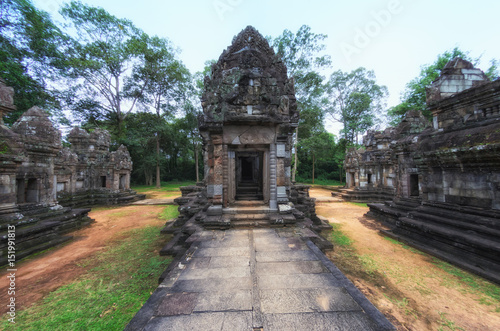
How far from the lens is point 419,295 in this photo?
9.53 feet

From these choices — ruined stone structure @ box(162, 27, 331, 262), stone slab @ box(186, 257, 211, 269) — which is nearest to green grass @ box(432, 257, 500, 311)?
ruined stone structure @ box(162, 27, 331, 262)

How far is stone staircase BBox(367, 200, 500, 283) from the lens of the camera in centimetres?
347

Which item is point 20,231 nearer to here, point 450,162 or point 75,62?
point 450,162

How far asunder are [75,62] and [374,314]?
2419 centimetres

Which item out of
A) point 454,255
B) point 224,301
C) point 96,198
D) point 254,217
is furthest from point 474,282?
point 96,198

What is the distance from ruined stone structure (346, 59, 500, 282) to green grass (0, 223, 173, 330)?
6.28 meters

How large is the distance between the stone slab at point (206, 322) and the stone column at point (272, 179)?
310 cm

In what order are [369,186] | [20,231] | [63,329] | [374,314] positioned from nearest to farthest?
[374,314] → [63,329] → [20,231] → [369,186]

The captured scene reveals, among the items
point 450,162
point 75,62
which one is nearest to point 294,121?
point 450,162

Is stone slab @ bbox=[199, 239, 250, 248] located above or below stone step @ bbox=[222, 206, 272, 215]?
below

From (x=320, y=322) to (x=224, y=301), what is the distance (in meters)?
1.05

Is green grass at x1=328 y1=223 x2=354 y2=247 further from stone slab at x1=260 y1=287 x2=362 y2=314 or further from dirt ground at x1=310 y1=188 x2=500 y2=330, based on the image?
stone slab at x1=260 y1=287 x2=362 y2=314

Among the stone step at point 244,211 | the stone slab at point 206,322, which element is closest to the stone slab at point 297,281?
the stone slab at point 206,322

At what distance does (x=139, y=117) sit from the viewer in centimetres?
2144
